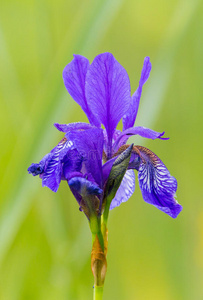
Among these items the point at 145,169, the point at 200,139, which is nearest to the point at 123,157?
the point at 145,169

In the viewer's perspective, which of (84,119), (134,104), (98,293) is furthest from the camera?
(84,119)

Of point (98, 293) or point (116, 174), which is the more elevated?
point (116, 174)

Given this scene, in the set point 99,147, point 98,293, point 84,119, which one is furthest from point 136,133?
point 84,119

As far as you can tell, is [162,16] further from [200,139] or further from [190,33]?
[200,139]

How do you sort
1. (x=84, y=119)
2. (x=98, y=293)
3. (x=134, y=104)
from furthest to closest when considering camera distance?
1. (x=84, y=119)
2. (x=134, y=104)
3. (x=98, y=293)

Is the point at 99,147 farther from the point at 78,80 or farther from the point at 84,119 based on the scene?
the point at 84,119

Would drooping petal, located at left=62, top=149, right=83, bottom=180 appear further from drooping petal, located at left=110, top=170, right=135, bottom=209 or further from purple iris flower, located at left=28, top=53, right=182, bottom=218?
drooping petal, located at left=110, top=170, right=135, bottom=209

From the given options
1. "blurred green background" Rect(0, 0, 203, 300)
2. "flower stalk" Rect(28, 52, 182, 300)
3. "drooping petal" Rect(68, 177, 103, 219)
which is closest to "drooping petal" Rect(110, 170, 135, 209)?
"flower stalk" Rect(28, 52, 182, 300)
